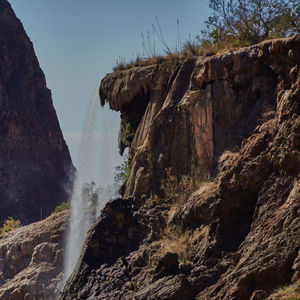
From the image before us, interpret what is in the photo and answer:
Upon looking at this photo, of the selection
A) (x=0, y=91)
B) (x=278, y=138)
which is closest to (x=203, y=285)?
(x=278, y=138)

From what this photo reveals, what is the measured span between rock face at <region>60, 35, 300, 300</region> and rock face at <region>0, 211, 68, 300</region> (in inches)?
262

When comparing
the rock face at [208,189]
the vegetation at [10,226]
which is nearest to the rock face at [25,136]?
the vegetation at [10,226]

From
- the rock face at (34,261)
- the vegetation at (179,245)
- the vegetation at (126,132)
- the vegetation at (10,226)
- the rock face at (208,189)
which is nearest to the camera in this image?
the rock face at (208,189)

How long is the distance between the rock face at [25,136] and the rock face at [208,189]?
137 feet

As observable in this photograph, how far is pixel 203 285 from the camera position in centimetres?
1206

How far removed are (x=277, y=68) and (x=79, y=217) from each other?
11.7 metres

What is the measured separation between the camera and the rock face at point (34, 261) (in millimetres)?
21725

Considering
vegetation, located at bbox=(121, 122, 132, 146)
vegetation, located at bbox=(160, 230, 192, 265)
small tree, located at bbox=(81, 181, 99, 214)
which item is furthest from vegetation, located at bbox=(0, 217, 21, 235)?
vegetation, located at bbox=(160, 230, 192, 265)

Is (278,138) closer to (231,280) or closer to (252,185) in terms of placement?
(252,185)

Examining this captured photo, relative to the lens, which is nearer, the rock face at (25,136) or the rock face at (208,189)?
the rock face at (208,189)

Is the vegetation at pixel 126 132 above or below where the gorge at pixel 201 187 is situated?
above

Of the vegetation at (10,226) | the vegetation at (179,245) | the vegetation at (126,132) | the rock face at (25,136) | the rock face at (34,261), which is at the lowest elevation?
the vegetation at (179,245)

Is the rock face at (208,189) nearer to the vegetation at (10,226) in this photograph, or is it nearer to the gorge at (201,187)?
the gorge at (201,187)

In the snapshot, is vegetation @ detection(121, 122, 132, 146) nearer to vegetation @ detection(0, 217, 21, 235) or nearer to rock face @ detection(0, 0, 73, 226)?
vegetation @ detection(0, 217, 21, 235)
